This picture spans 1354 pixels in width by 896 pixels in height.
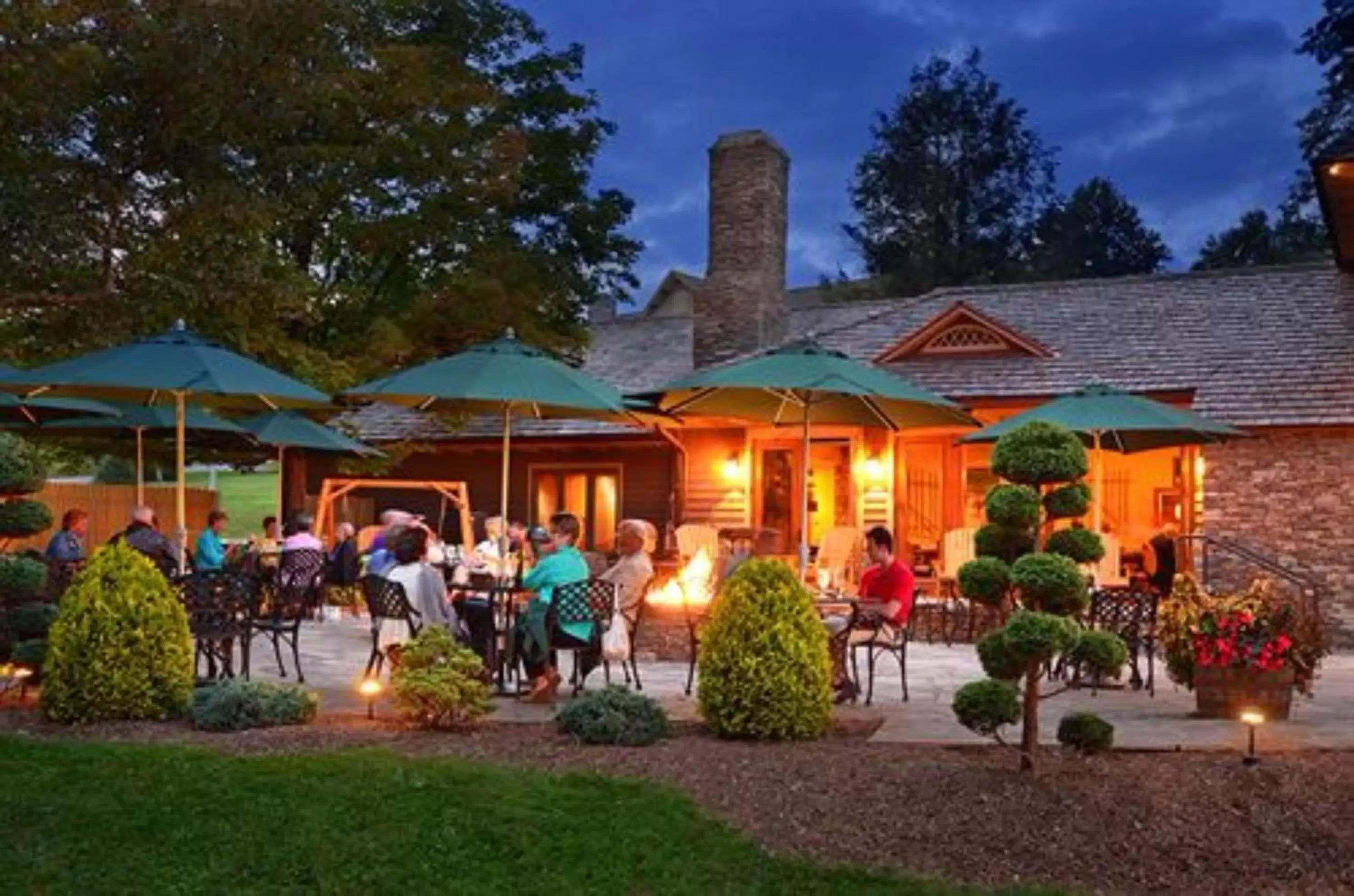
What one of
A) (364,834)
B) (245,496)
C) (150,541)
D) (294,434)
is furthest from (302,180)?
(245,496)

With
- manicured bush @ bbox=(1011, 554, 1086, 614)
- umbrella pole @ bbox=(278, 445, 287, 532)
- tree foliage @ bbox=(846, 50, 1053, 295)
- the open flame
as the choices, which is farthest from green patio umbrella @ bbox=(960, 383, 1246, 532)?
tree foliage @ bbox=(846, 50, 1053, 295)

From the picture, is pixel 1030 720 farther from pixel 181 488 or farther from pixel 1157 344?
pixel 1157 344

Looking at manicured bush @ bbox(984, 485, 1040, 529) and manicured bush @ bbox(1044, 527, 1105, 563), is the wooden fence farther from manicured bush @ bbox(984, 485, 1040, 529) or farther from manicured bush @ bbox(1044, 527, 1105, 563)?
manicured bush @ bbox(1044, 527, 1105, 563)

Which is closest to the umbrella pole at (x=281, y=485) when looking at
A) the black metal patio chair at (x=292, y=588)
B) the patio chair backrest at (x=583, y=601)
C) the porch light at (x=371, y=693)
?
the black metal patio chair at (x=292, y=588)

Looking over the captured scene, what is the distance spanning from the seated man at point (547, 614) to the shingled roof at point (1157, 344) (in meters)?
10.2

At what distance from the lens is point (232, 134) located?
1373 centimetres

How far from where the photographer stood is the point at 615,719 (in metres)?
8.16

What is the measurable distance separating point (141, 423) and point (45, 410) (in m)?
1.27

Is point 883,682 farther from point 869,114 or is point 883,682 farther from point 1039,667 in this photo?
point 869,114

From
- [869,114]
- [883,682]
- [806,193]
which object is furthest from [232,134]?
[806,193]

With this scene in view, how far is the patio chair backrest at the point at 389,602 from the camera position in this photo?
9711mm

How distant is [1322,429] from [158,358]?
13.1 metres

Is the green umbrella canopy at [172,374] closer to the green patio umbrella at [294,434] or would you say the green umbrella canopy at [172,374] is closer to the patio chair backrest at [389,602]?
the patio chair backrest at [389,602]

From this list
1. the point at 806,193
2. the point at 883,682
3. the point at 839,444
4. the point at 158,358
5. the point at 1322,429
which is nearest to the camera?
the point at 158,358
